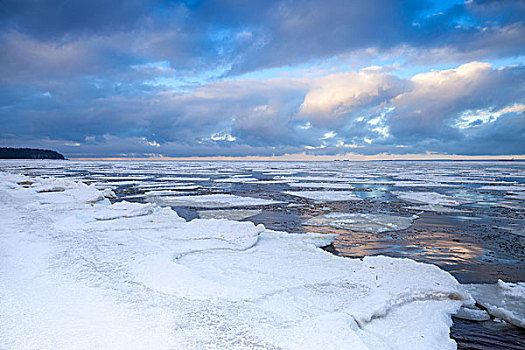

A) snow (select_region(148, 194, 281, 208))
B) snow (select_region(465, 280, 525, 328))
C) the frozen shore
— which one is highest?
the frozen shore

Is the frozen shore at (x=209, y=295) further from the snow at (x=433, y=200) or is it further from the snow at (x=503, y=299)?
the snow at (x=433, y=200)

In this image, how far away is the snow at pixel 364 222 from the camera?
24.9 feet

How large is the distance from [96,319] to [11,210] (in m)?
7.63

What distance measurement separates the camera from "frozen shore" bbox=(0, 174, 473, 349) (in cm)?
250

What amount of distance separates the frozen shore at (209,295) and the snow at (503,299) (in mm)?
276

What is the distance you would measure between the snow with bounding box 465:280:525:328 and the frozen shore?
0.28 m

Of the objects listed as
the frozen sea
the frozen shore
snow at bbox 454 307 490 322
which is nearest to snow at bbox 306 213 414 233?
the frozen sea

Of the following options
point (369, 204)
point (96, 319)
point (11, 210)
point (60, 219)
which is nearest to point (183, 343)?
point (96, 319)

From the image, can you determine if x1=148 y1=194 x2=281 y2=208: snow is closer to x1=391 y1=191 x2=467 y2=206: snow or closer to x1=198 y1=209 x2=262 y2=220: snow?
x1=198 y1=209 x2=262 y2=220: snow

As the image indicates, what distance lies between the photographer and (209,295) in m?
3.28

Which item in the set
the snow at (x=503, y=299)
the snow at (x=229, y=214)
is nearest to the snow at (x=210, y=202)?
the snow at (x=229, y=214)

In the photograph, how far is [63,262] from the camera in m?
4.18

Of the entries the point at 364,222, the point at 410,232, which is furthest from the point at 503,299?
the point at 364,222

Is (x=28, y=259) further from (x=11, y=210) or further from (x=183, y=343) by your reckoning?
(x=11, y=210)
